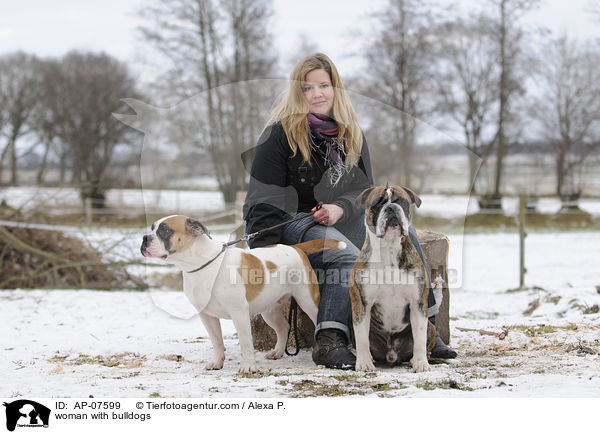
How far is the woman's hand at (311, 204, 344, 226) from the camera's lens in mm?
4160

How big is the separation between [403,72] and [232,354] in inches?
200

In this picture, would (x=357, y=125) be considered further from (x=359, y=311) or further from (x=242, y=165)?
(x=359, y=311)

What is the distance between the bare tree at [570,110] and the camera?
66.0 ft

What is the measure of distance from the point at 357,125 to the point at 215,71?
16.1 ft

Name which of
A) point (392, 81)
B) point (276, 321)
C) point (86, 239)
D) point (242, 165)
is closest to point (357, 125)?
point (242, 165)

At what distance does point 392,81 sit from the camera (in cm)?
757

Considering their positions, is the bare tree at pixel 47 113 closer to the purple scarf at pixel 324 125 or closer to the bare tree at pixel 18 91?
the bare tree at pixel 18 91

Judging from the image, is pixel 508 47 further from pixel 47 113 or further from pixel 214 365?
pixel 47 113

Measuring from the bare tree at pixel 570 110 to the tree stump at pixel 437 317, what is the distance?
55.9 ft

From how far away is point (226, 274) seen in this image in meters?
3.74

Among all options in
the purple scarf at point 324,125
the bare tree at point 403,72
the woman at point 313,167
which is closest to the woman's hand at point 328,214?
the woman at point 313,167

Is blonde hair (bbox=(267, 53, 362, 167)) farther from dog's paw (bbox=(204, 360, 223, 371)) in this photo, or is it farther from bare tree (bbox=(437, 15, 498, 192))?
bare tree (bbox=(437, 15, 498, 192))

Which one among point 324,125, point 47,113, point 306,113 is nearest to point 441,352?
point 324,125

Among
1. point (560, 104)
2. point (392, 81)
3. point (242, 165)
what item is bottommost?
point (242, 165)
